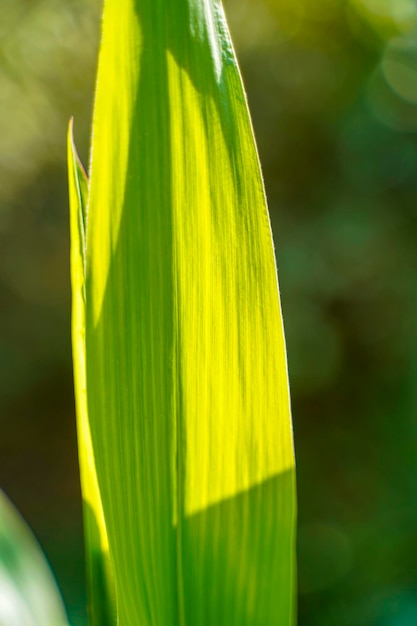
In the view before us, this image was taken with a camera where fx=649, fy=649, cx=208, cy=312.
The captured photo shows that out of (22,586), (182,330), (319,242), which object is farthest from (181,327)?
(319,242)

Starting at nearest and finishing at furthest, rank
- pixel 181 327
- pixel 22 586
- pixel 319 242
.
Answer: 1. pixel 181 327
2. pixel 22 586
3. pixel 319 242

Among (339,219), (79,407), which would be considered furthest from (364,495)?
(79,407)

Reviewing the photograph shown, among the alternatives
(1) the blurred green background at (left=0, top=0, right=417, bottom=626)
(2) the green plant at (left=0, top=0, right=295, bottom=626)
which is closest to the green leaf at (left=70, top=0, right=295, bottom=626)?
(2) the green plant at (left=0, top=0, right=295, bottom=626)

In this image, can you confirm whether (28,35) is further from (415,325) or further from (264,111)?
(415,325)

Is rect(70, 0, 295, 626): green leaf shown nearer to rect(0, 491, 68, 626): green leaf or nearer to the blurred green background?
rect(0, 491, 68, 626): green leaf

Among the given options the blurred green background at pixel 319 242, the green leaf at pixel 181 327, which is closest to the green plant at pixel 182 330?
the green leaf at pixel 181 327

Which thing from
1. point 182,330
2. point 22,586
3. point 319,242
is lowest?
point 22,586

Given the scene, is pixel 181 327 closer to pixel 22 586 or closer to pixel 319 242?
pixel 22 586
